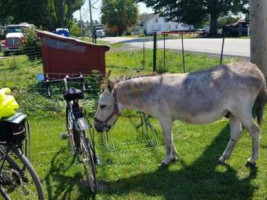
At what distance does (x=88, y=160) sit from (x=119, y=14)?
93708mm

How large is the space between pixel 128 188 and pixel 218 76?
197 centimetres

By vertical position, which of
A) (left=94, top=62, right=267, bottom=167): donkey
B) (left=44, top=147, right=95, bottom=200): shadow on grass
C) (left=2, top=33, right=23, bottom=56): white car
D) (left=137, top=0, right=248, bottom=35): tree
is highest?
(left=137, top=0, right=248, bottom=35): tree

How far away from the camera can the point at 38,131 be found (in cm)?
822

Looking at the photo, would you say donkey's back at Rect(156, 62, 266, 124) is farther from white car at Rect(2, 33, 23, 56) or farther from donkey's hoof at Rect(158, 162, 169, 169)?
white car at Rect(2, 33, 23, 56)

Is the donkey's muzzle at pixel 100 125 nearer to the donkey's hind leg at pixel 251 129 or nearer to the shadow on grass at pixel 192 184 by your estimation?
the shadow on grass at pixel 192 184

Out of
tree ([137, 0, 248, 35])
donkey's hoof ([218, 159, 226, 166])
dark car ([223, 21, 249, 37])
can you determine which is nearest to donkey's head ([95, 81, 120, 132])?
donkey's hoof ([218, 159, 226, 166])

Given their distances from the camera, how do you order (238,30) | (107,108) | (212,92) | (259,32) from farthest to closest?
(238,30)
(259,32)
(107,108)
(212,92)

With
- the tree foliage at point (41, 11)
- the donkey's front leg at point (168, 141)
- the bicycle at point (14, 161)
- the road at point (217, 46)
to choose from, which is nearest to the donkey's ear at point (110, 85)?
the donkey's front leg at point (168, 141)

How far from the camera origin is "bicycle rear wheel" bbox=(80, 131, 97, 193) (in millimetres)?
4974

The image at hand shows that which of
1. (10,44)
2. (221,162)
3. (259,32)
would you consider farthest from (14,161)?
(10,44)

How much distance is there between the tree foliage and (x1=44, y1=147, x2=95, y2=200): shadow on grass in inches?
1506

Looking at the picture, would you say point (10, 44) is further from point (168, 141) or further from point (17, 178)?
point (17, 178)

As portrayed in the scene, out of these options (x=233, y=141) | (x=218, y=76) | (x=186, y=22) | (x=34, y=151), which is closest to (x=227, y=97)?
(x=218, y=76)

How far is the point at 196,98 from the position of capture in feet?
18.8
